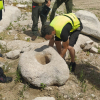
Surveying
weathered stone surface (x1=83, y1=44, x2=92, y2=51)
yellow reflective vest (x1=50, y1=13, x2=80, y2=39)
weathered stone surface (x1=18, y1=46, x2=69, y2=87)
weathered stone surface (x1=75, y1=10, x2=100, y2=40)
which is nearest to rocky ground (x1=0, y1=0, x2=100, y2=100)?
weathered stone surface (x1=18, y1=46, x2=69, y2=87)

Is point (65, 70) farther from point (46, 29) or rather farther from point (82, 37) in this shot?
point (82, 37)

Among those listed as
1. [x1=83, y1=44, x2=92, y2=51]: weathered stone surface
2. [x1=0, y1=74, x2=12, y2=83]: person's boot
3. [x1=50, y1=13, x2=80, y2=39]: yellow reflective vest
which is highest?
[x1=50, y1=13, x2=80, y2=39]: yellow reflective vest

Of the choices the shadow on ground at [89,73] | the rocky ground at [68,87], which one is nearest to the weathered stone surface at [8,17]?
the rocky ground at [68,87]

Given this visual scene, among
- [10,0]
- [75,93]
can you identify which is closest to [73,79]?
[75,93]

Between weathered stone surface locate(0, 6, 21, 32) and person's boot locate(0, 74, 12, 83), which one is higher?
weathered stone surface locate(0, 6, 21, 32)

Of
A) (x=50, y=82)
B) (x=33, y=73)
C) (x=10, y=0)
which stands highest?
(x=10, y=0)

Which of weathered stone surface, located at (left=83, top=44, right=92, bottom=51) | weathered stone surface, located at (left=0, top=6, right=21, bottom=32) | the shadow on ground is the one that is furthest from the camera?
weathered stone surface, located at (left=0, top=6, right=21, bottom=32)

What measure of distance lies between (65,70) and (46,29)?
103 cm

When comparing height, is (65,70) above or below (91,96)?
above

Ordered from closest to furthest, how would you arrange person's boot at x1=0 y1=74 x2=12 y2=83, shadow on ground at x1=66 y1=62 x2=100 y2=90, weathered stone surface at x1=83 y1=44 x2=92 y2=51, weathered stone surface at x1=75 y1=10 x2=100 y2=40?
person's boot at x1=0 y1=74 x2=12 y2=83, shadow on ground at x1=66 y1=62 x2=100 y2=90, weathered stone surface at x1=83 y1=44 x2=92 y2=51, weathered stone surface at x1=75 y1=10 x2=100 y2=40

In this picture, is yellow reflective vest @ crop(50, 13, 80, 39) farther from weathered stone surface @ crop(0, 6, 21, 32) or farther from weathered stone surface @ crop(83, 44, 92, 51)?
weathered stone surface @ crop(0, 6, 21, 32)

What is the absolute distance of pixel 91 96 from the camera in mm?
2922

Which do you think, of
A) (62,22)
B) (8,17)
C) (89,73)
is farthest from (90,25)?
(8,17)

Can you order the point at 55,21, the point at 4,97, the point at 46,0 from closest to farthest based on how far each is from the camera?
1. the point at 4,97
2. the point at 55,21
3. the point at 46,0
